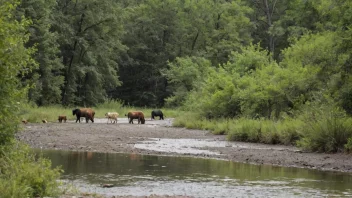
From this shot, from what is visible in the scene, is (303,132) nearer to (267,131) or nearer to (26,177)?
(267,131)

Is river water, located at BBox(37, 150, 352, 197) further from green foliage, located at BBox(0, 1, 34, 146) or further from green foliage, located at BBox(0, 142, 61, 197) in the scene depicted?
green foliage, located at BBox(0, 1, 34, 146)

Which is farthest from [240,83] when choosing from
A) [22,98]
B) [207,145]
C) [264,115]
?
[22,98]

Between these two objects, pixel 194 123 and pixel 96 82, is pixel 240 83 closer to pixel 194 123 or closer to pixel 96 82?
pixel 194 123

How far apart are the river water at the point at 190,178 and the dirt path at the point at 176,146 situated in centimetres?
149

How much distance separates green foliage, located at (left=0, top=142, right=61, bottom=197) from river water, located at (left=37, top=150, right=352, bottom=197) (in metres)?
2.05

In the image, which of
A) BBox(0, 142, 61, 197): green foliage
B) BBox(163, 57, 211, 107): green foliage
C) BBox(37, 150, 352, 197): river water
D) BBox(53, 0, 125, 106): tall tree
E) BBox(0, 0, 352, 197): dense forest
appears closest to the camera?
BBox(0, 142, 61, 197): green foliage

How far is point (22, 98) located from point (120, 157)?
858 cm

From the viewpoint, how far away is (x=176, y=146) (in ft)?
82.1

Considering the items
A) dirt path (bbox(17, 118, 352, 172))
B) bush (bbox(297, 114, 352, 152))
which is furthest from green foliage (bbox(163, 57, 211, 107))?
bush (bbox(297, 114, 352, 152))

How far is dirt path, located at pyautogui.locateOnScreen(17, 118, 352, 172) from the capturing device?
20.5 m

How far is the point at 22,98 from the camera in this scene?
12.4m

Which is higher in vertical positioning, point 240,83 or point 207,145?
point 240,83

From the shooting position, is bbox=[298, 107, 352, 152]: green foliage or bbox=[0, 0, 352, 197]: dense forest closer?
bbox=[0, 0, 352, 197]: dense forest

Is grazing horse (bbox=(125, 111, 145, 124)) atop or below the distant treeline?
below
